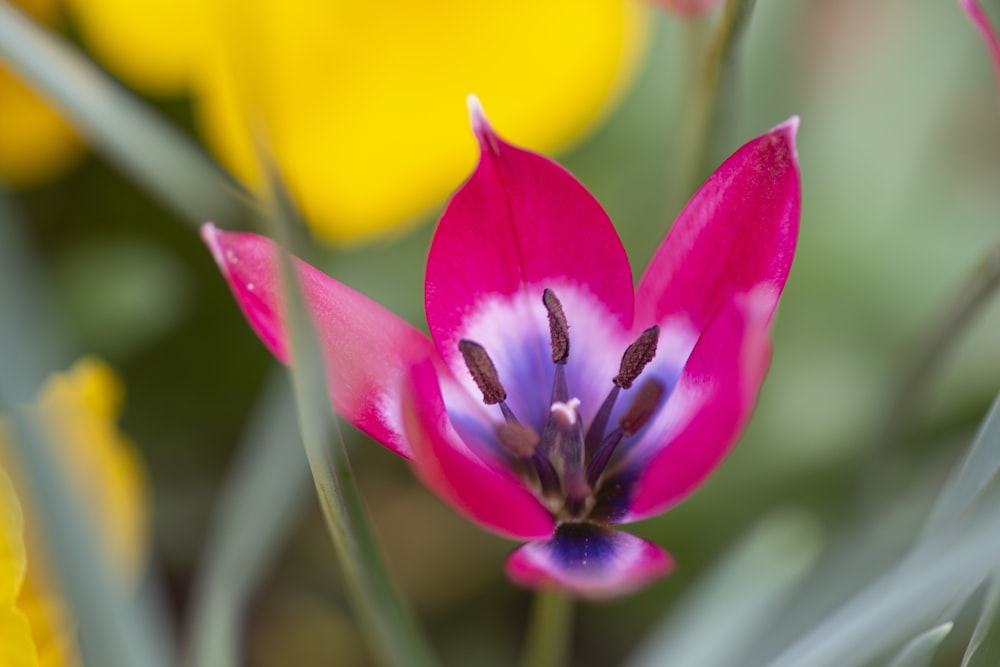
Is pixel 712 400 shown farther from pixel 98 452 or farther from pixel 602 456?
pixel 98 452

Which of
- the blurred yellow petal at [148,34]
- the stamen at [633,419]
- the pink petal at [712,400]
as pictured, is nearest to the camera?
the pink petal at [712,400]

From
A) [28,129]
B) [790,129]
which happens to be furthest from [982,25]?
[28,129]

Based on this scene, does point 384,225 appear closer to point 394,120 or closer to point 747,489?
point 394,120

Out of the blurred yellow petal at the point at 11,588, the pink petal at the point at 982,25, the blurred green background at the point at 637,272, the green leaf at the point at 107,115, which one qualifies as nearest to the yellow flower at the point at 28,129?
the blurred green background at the point at 637,272

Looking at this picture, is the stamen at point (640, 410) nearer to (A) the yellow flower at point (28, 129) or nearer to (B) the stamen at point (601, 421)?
(B) the stamen at point (601, 421)

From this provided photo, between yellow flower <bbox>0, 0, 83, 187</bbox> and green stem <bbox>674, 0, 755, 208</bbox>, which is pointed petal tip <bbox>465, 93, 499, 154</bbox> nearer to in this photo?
green stem <bbox>674, 0, 755, 208</bbox>

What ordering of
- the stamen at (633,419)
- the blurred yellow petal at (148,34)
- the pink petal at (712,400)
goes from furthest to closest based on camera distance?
1. the blurred yellow petal at (148,34)
2. the stamen at (633,419)
3. the pink petal at (712,400)

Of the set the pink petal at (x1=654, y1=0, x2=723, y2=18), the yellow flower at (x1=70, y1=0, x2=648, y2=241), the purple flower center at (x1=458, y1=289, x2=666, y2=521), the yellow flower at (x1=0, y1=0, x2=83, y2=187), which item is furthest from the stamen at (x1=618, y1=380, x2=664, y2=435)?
the yellow flower at (x1=0, y1=0, x2=83, y2=187)
